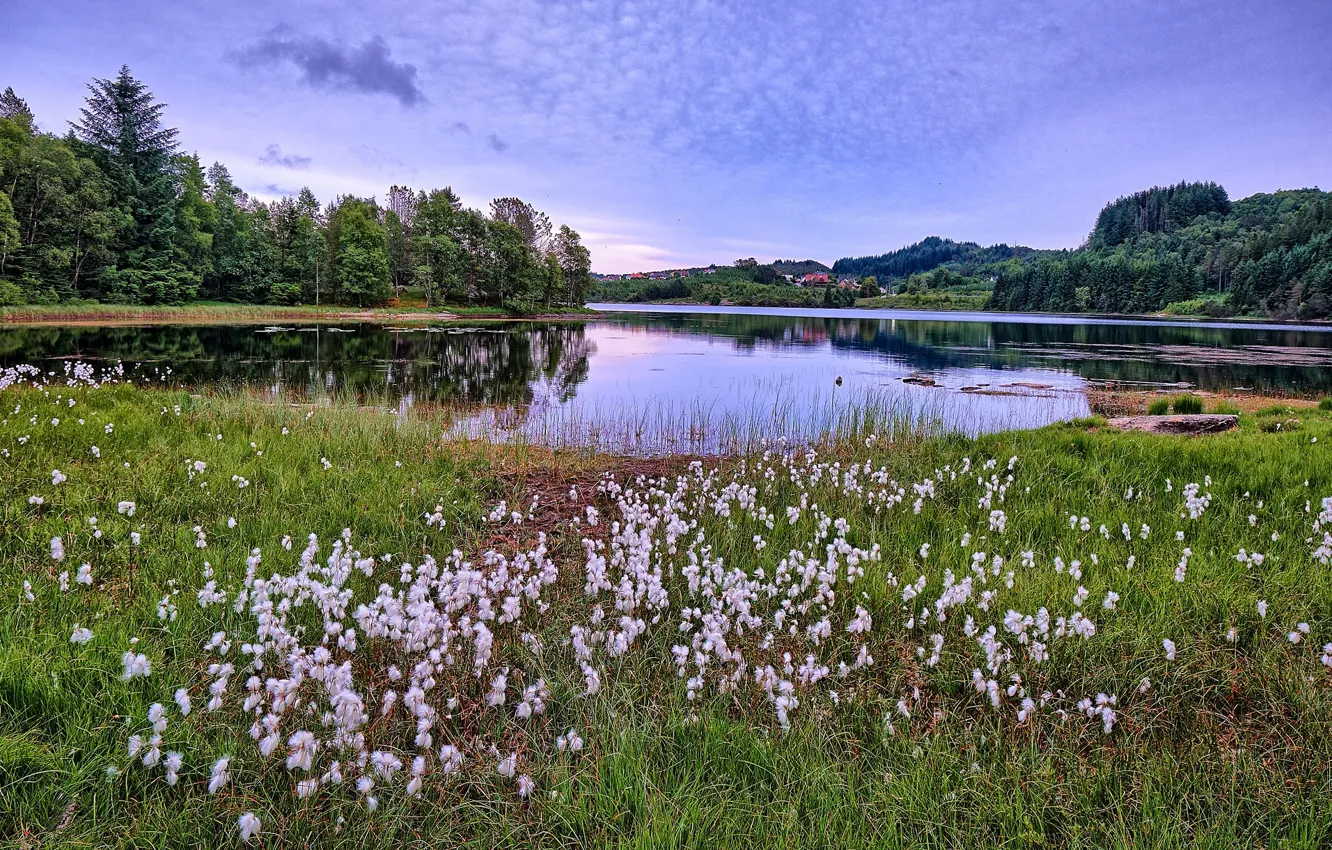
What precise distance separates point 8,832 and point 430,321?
7391 cm

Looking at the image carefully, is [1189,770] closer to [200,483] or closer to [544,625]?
[544,625]

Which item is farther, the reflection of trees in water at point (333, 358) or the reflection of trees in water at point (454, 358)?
the reflection of trees in water at point (454, 358)

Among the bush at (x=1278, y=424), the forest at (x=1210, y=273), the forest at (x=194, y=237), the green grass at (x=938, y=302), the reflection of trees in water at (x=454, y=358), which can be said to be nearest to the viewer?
the bush at (x=1278, y=424)

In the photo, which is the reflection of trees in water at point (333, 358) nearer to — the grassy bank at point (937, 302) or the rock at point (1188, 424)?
the rock at point (1188, 424)

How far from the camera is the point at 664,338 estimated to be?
5800cm

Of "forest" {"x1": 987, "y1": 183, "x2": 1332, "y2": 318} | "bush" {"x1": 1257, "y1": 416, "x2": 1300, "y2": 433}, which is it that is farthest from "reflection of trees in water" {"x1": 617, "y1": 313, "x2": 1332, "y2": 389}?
"forest" {"x1": 987, "y1": 183, "x2": 1332, "y2": 318}

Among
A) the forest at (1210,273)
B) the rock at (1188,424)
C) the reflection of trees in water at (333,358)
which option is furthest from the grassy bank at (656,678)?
the forest at (1210,273)

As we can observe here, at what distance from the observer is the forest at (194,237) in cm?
5484

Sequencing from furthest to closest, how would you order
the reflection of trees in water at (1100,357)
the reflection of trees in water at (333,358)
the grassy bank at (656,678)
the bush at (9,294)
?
the bush at (9,294) < the reflection of trees in water at (1100,357) < the reflection of trees in water at (333,358) < the grassy bank at (656,678)

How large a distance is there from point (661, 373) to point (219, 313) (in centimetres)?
5341

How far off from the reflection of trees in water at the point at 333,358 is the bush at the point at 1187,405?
19135 mm

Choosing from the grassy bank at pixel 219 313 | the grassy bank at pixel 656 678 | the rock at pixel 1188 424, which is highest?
the grassy bank at pixel 219 313

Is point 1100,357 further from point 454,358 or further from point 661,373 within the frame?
point 454,358

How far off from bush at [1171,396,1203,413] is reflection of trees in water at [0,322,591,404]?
19.1 meters
